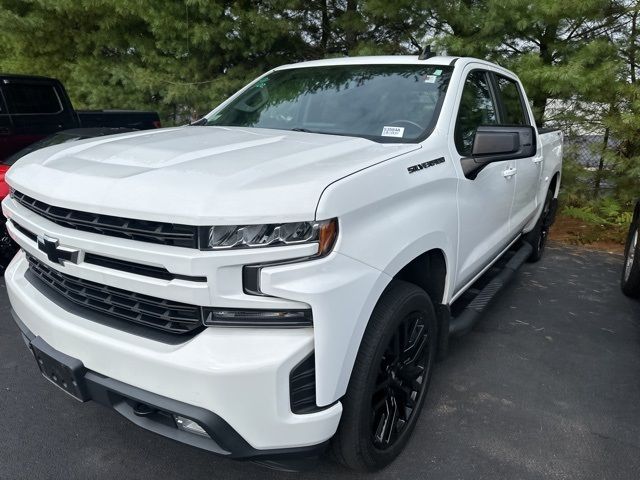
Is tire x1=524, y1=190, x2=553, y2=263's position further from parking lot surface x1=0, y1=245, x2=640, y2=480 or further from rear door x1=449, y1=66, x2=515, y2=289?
rear door x1=449, y1=66, x2=515, y2=289

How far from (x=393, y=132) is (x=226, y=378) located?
159 centimetres

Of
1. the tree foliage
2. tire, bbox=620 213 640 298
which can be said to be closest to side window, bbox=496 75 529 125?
tire, bbox=620 213 640 298

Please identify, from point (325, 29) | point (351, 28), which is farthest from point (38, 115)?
point (351, 28)

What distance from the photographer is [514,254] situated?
4.49 m

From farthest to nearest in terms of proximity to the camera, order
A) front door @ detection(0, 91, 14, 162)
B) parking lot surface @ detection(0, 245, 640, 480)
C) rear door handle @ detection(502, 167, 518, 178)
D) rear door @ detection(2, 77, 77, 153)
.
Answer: rear door @ detection(2, 77, 77, 153), front door @ detection(0, 91, 14, 162), rear door handle @ detection(502, 167, 518, 178), parking lot surface @ detection(0, 245, 640, 480)

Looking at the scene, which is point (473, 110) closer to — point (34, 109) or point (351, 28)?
point (351, 28)

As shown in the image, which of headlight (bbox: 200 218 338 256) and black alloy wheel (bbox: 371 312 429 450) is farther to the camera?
black alloy wheel (bbox: 371 312 429 450)

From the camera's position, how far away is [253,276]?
171 centimetres

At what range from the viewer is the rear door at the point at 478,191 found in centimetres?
280

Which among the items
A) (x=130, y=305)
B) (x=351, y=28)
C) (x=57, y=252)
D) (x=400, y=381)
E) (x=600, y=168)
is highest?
(x=351, y=28)

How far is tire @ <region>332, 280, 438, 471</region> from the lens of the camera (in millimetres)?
1997

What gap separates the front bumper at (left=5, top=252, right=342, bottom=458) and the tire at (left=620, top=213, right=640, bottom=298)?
3.47 m

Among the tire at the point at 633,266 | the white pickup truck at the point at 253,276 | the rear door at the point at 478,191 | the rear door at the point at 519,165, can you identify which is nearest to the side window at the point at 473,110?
the rear door at the point at 478,191

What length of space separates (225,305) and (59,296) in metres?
0.94
